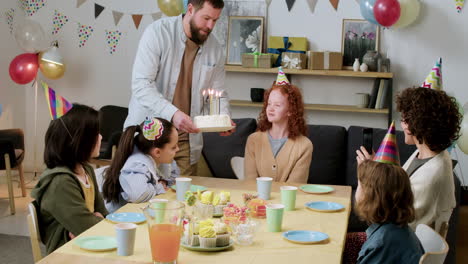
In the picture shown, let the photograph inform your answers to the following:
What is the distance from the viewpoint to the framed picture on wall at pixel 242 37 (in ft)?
19.4

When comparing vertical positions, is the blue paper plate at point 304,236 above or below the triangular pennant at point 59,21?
below

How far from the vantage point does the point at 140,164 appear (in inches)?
107

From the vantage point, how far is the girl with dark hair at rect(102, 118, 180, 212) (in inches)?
104

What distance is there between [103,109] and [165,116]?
324 centimetres

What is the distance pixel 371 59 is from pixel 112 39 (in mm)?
2655

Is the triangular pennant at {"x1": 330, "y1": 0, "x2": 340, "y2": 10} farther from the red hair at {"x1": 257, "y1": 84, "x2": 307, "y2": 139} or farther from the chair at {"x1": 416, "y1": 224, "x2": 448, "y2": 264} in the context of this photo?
the chair at {"x1": 416, "y1": 224, "x2": 448, "y2": 264}

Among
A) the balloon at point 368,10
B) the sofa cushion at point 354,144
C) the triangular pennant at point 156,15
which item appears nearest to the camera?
the sofa cushion at point 354,144

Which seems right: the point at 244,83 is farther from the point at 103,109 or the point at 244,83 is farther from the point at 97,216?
the point at 97,216

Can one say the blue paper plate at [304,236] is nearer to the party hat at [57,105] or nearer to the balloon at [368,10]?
the party hat at [57,105]

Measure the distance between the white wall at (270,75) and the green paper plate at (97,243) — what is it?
420 centimetres

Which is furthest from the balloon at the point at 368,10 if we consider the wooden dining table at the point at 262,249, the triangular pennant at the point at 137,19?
the wooden dining table at the point at 262,249

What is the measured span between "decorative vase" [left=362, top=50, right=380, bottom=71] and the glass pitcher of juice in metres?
4.11

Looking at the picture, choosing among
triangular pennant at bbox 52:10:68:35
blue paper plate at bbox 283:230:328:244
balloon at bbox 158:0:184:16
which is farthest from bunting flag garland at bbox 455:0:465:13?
blue paper plate at bbox 283:230:328:244

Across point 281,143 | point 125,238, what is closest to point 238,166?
point 281,143
